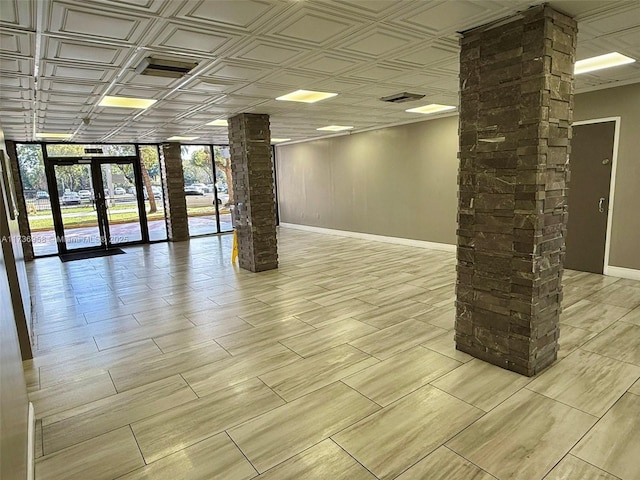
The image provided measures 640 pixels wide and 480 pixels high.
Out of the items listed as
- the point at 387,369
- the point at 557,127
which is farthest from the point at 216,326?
the point at 557,127

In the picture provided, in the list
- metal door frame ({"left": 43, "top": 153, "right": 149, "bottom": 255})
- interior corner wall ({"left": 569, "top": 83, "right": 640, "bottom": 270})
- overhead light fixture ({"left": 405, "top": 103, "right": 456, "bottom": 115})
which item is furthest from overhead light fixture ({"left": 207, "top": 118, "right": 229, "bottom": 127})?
interior corner wall ({"left": 569, "top": 83, "right": 640, "bottom": 270})

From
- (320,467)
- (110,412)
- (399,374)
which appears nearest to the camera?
(320,467)

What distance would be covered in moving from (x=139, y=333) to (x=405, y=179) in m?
6.07

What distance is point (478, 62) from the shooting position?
287cm

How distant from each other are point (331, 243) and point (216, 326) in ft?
17.1

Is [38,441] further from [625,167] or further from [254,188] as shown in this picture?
[625,167]

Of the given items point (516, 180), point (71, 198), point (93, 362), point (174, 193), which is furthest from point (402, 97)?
point (71, 198)

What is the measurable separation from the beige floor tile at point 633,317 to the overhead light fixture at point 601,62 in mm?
2653

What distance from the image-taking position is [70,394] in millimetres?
2902

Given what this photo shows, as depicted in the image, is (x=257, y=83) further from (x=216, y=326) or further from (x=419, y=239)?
(x=419, y=239)

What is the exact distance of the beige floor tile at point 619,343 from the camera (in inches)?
125

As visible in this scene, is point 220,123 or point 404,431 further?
point 220,123

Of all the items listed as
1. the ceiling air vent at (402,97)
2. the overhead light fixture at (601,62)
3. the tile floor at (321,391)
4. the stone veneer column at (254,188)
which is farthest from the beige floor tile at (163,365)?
the overhead light fixture at (601,62)

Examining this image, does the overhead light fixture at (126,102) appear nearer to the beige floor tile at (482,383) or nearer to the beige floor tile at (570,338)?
the beige floor tile at (482,383)
